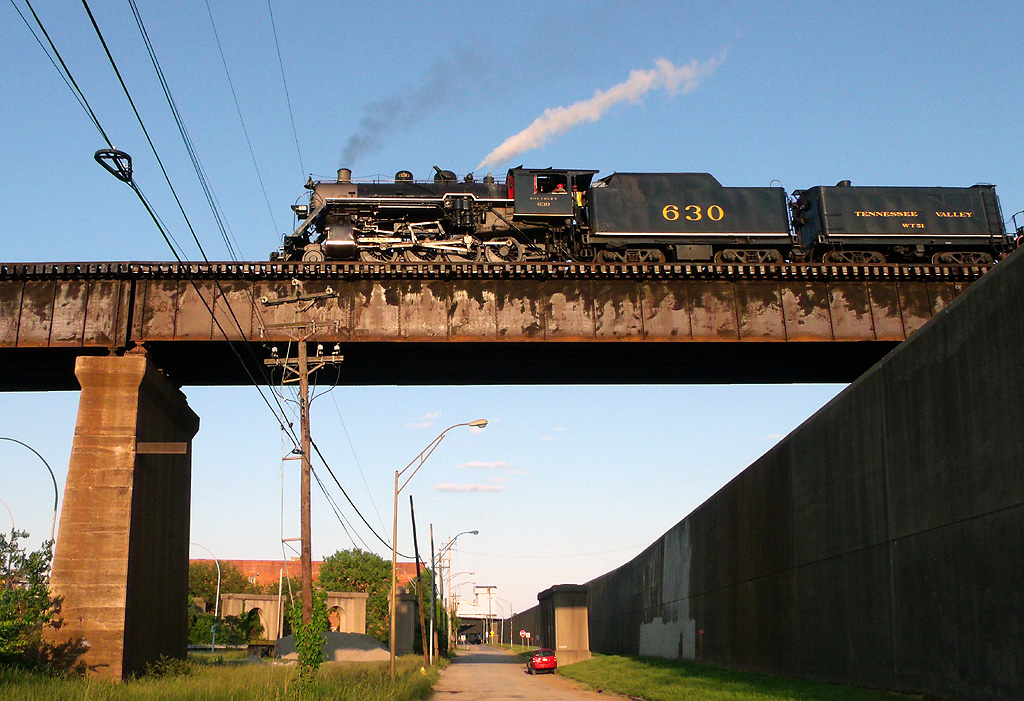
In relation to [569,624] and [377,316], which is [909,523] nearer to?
[377,316]

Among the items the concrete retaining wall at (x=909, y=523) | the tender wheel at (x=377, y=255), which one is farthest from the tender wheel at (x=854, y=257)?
the tender wheel at (x=377, y=255)

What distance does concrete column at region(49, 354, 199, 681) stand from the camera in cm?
2333

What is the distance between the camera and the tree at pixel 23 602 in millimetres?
21438

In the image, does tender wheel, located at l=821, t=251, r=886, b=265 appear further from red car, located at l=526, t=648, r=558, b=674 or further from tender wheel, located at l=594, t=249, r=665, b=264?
red car, located at l=526, t=648, r=558, b=674

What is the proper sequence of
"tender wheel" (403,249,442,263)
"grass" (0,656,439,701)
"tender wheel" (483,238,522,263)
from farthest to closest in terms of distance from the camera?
"tender wheel" (483,238,522,263) < "tender wheel" (403,249,442,263) < "grass" (0,656,439,701)

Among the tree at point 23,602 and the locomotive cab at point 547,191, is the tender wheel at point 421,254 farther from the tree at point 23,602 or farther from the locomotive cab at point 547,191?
the tree at point 23,602

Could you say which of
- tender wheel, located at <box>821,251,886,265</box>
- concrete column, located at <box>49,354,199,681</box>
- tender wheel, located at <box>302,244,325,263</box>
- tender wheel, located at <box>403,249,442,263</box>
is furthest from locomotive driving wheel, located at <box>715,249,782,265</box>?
concrete column, located at <box>49,354,199,681</box>

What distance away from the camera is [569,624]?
57625 millimetres

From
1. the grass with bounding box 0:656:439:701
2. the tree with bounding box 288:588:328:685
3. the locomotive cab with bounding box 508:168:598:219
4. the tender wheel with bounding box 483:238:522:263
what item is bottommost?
the grass with bounding box 0:656:439:701

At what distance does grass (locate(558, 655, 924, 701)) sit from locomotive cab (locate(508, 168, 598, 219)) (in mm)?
16382

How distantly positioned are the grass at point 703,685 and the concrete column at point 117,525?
48.4 feet

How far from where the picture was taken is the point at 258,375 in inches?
1187

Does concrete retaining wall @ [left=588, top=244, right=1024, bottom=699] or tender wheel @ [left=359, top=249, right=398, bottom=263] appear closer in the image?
concrete retaining wall @ [left=588, top=244, right=1024, bottom=699]

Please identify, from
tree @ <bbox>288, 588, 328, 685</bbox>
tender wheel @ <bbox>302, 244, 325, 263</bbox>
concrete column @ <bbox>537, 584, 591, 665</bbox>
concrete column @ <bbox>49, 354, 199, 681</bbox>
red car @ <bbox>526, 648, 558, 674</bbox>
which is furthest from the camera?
concrete column @ <bbox>537, 584, 591, 665</bbox>
